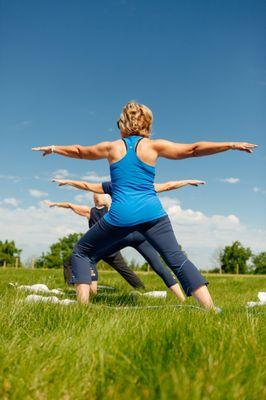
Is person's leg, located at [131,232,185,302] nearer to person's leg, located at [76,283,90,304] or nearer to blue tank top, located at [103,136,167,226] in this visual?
person's leg, located at [76,283,90,304]

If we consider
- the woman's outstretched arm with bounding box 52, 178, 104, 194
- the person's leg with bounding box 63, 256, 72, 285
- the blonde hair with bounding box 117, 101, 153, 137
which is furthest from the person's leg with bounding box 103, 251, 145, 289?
the blonde hair with bounding box 117, 101, 153, 137

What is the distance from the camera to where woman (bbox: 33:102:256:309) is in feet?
16.9

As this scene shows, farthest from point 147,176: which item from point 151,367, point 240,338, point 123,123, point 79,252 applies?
point 151,367

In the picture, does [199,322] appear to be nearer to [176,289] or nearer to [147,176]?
[147,176]

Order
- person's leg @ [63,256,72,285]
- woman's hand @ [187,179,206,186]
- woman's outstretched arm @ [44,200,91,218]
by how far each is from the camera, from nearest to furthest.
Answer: woman's hand @ [187,179,206,186]
woman's outstretched arm @ [44,200,91,218]
person's leg @ [63,256,72,285]

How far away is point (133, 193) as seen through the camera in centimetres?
521

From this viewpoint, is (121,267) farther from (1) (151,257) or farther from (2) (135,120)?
(2) (135,120)

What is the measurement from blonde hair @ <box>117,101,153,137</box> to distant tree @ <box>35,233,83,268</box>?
7258cm

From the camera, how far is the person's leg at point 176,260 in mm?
5102

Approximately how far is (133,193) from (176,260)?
91cm

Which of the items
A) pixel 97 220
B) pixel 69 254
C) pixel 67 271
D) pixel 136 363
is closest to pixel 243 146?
pixel 136 363

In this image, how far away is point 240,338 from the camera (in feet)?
10.1

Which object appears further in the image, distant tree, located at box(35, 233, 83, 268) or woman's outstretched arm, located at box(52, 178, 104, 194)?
distant tree, located at box(35, 233, 83, 268)

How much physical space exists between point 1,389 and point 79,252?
3.69 metres
